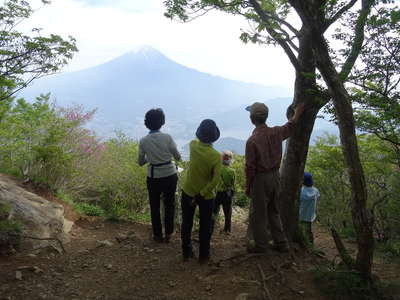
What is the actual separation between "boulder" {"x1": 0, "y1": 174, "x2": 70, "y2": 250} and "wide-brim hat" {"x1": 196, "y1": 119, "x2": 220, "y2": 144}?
120 inches

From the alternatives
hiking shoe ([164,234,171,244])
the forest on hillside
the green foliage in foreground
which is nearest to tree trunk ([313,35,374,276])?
the forest on hillside

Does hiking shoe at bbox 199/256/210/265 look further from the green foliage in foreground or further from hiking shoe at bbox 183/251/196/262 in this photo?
the green foliage in foreground

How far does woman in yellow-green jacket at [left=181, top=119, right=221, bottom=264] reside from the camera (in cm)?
428

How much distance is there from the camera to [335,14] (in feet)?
14.4

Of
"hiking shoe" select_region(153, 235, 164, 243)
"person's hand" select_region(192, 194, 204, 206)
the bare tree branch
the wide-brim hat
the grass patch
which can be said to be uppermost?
the bare tree branch

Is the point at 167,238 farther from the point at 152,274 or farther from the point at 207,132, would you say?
the point at 207,132

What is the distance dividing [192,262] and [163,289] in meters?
0.71

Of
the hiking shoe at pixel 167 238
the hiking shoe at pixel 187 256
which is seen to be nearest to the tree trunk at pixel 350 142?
the hiking shoe at pixel 187 256

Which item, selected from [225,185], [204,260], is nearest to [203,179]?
[204,260]

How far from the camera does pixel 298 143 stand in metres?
4.86

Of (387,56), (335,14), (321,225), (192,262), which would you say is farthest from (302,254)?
(321,225)

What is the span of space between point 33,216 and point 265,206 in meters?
3.80

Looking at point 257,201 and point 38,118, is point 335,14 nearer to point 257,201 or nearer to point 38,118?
point 257,201

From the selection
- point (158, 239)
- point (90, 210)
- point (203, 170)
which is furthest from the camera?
point (90, 210)
